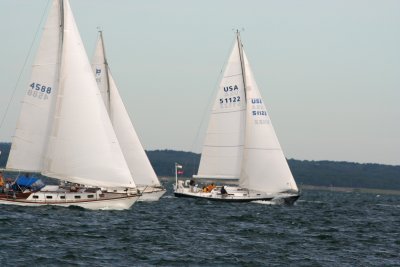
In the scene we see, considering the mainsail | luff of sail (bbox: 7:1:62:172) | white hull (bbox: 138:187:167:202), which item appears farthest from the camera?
the mainsail

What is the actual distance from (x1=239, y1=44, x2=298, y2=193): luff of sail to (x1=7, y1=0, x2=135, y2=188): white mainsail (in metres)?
20.9

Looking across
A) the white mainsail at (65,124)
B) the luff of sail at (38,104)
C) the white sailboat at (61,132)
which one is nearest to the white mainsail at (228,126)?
the white sailboat at (61,132)

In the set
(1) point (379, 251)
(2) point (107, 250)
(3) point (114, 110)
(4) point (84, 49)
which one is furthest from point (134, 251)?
(3) point (114, 110)

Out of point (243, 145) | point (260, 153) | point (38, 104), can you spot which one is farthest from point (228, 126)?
point (38, 104)

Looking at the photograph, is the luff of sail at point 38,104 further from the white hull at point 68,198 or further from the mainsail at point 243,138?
the mainsail at point 243,138

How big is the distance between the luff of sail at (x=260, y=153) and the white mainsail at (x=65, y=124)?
2087cm

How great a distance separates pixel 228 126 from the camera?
7012 centimetres

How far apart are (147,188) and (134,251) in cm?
3416

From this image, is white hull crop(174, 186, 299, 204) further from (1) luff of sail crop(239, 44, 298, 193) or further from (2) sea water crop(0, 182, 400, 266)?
(2) sea water crop(0, 182, 400, 266)

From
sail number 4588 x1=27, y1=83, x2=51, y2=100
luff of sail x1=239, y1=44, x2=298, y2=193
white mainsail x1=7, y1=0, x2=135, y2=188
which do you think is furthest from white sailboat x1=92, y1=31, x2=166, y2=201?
sail number 4588 x1=27, y1=83, x2=51, y2=100

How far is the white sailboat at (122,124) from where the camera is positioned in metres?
66.4

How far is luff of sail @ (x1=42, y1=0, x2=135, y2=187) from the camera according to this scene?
4812 centimetres

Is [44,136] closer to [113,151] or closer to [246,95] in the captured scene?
[113,151]

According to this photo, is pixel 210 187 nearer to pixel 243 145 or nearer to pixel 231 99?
pixel 243 145
